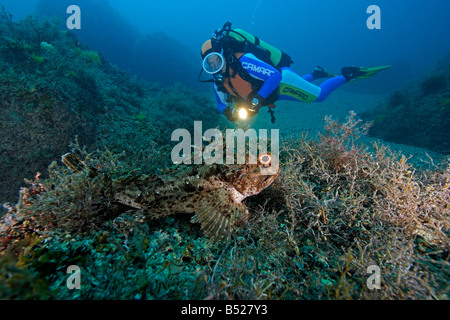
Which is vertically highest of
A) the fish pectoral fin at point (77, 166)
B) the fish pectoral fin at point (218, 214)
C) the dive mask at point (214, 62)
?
the dive mask at point (214, 62)

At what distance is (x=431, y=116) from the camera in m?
9.62

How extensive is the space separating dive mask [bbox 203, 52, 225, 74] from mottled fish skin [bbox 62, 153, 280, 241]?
17.7 ft

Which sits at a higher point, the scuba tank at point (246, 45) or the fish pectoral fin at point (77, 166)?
the scuba tank at point (246, 45)

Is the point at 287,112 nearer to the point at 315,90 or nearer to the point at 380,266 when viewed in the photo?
the point at 315,90

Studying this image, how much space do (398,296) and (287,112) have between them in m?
15.5

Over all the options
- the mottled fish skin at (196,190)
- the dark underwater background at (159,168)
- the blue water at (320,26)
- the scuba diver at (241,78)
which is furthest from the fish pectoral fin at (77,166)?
the blue water at (320,26)

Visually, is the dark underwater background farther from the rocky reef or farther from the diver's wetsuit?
the diver's wetsuit

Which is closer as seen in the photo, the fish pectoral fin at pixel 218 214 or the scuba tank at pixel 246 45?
the fish pectoral fin at pixel 218 214

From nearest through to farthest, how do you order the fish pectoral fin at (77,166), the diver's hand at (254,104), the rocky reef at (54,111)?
the fish pectoral fin at (77,166) < the rocky reef at (54,111) < the diver's hand at (254,104)

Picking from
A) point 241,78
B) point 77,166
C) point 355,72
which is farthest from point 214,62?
point 355,72

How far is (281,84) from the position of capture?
27.1 feet

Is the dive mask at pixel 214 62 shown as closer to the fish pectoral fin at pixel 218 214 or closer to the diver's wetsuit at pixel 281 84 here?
the diver's wetsuit at pixel 281 84

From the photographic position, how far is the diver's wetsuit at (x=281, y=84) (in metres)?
7.21

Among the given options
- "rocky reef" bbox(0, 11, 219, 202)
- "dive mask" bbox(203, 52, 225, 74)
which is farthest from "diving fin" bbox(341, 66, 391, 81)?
"rocky reef" bbox(0, 11, 219, 202)
